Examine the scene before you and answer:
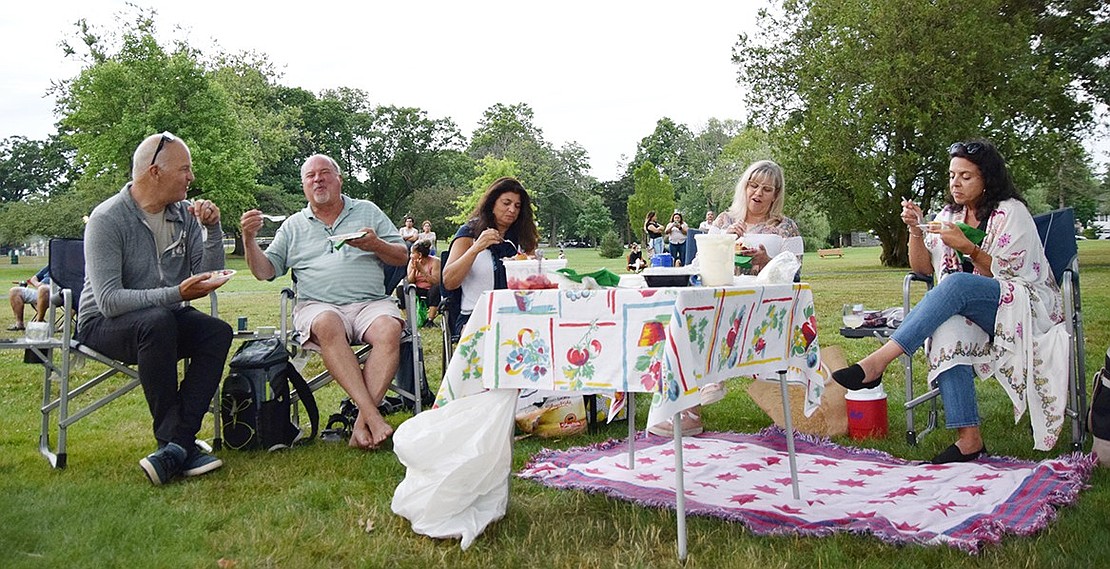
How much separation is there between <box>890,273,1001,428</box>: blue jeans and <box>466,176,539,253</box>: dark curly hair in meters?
1.74

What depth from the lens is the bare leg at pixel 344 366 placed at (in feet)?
11.6

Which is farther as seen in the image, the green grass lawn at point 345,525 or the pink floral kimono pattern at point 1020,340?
the pink floral kimono pattern at point 1020,340

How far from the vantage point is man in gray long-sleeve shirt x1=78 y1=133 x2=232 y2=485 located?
123 inches

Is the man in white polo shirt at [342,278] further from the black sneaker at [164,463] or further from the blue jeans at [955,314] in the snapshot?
the blue jeans at [955,314]

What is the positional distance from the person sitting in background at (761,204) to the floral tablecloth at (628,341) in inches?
48.3

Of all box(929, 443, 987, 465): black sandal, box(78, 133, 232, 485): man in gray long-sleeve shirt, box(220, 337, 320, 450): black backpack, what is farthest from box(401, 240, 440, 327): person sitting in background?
box(929, 443, 987, 465): black sandal

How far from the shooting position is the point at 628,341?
2178mm

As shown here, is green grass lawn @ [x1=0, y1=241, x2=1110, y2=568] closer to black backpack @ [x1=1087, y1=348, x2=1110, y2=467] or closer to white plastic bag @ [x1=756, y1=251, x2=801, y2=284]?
black backpack @ [x1=1087, y1=348, x2=1110, y2=467]

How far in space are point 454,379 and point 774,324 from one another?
0.97 metres

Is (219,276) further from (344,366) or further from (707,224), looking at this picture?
(707,224)

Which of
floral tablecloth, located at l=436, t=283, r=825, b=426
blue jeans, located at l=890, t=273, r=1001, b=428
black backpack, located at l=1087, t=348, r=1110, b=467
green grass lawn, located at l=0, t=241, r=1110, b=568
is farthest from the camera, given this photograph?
blue jeans, located at l=890, t=273, r=1001, b=428

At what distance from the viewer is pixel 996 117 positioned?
1661 centimetres

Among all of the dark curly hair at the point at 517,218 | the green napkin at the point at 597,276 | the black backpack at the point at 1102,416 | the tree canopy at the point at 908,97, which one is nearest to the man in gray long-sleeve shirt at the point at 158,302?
the dark curly hair at the point at 517,218

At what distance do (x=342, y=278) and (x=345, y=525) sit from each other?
4.97 feet
